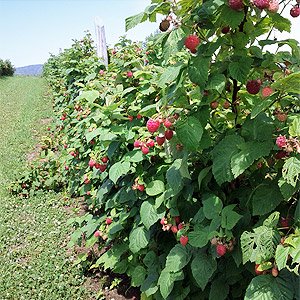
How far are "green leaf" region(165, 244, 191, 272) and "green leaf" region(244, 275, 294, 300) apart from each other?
0.56 metres

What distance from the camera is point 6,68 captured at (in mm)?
29219

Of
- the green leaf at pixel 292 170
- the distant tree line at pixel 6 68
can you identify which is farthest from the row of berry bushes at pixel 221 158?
the distant tree line at pixel 6 68

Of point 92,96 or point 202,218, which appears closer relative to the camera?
point 202,218

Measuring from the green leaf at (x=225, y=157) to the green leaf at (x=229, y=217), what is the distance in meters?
0.16

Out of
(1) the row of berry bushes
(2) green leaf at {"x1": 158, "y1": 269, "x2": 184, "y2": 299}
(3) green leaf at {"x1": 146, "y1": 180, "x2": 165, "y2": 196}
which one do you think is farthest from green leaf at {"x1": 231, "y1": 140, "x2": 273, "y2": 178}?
(3) green leaf at {"x1": 146, "y1": 180, "x2": 165, "y2": 196}

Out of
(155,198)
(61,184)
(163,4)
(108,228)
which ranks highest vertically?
(163,4)

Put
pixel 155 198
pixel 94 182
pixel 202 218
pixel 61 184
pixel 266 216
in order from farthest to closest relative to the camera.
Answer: pixel 61 184
pixel 94 182
pixel 155 198
pixel 202 218
pixel 266 216

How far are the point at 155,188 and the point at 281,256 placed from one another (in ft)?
3.61

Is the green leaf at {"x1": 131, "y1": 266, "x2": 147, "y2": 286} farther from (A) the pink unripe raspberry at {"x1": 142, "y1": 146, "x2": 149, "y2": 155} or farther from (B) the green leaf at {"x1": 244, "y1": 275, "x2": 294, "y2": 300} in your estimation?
(B) the green leaf at {"x1": 244, "y1": 275, "x2": 294, "y2": 300}

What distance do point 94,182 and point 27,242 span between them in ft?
3.39

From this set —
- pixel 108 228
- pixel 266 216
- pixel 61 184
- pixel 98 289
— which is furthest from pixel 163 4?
pixel 61 184

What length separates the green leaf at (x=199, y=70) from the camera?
4.85ft

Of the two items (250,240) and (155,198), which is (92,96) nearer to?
(155,198)

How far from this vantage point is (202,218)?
5.86 ft
